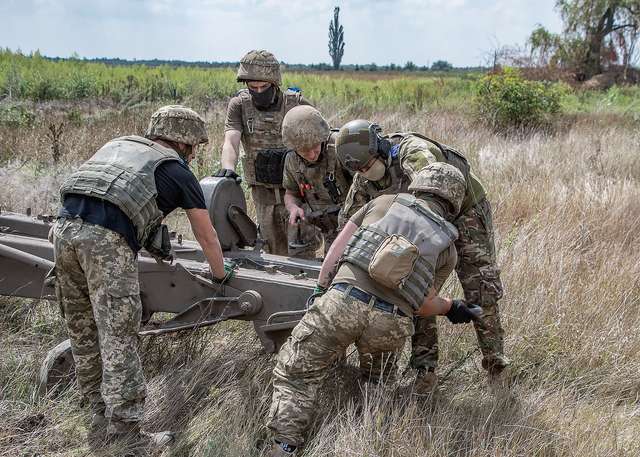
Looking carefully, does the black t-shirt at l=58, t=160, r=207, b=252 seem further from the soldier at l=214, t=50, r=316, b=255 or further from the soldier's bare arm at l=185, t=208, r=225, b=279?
the soldier at l=214, t=50, r=316, b=255

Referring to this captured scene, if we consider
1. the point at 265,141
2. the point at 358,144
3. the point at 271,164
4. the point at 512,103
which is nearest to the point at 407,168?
the point at 358,144

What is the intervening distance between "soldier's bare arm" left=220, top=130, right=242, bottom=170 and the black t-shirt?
1.59m

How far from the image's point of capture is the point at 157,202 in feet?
10.6

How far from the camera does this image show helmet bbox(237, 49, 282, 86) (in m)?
4.80

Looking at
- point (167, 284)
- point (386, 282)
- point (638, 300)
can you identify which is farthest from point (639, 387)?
point (167, 284)

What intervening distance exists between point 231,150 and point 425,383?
239 cm

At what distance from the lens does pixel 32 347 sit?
4.27 m

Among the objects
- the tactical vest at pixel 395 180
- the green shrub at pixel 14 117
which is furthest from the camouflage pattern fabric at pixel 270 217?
the green shrub at pixel 14 117

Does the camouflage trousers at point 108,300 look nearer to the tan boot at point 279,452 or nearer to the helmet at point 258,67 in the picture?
the tan boot at point 279,452

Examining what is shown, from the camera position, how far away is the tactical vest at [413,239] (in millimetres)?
2916

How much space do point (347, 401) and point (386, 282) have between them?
967 mm

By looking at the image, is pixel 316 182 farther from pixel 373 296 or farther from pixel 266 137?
pixel 373 296

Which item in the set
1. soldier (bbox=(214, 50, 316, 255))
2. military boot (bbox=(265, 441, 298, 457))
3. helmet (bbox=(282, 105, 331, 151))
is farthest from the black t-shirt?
soldier (bbox=(214, 50, 316, 255))

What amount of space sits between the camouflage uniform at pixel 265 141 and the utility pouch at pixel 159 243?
180 centimetres
